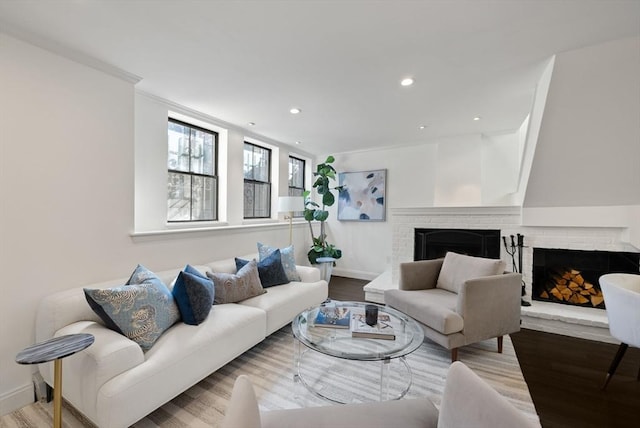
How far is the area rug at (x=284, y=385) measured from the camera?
68.2 inches

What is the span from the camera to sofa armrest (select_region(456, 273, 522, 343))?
228 centimetres

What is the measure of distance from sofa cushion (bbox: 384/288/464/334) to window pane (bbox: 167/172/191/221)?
105 inches

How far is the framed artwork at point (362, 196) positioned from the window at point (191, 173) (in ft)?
8.45

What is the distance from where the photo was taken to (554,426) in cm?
166

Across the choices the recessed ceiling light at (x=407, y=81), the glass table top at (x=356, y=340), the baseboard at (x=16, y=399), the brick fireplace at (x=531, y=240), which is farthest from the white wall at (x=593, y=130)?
the baseboard at (x=16, y=399)

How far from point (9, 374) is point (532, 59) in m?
4.47

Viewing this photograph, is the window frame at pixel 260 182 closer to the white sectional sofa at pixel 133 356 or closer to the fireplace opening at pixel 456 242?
the white sectional sofa at pixel 133 356

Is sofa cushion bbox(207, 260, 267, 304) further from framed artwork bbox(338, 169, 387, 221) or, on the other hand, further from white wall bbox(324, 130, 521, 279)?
framed artwork bbox(338, 169, 387, 221)

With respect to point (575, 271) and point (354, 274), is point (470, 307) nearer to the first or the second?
point (575, 271)

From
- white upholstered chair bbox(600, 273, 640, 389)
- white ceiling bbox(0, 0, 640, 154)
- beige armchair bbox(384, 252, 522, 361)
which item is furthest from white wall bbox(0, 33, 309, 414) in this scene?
white upholstered chair bbox(600, 273, 640, 389)

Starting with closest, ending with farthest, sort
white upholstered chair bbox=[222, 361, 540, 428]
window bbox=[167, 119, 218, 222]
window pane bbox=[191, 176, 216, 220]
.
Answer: white upholstered chair bbox=[222, 361, 540, 428], window bbox=[167, 119, 218, 222], window pane bbox=[191, 176, 216, 220]

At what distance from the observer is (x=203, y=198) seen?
370cm

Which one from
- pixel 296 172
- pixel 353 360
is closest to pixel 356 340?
pixel 353 360

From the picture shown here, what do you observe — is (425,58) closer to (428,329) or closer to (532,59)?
(532,59)
